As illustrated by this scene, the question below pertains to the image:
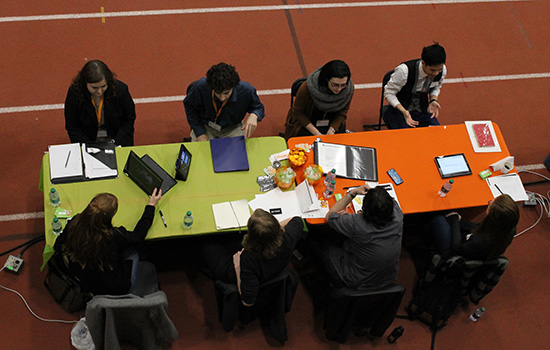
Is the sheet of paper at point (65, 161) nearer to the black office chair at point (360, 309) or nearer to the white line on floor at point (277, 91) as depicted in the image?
the white line on floor at point (277, 91)

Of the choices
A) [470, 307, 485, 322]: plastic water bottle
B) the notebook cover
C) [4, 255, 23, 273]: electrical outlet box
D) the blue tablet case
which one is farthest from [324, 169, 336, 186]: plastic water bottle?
[4, 255, 23, 273]: electrical outlet box

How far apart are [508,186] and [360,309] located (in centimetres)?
179

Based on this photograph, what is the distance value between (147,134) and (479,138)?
353 cm

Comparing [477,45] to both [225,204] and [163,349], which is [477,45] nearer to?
[225,204]

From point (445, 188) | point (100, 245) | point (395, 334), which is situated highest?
point (100, 245)

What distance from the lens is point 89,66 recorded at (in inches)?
152

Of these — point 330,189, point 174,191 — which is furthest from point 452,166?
point 174,191

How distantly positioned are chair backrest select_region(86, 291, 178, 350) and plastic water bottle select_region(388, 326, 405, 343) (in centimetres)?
193

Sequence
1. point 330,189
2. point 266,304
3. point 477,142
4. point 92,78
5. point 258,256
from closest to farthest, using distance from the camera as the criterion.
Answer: point 258,256, point 92,78, point 266,304, point 330,189, point 477,142

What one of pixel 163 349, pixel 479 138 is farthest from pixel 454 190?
pixel 163 349

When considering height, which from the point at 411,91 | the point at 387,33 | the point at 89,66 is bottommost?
the point at 411,91

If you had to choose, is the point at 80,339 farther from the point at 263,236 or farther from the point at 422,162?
the point at 422,162

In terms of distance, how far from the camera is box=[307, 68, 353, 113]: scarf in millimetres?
4484

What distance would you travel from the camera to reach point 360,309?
12.9 ft
